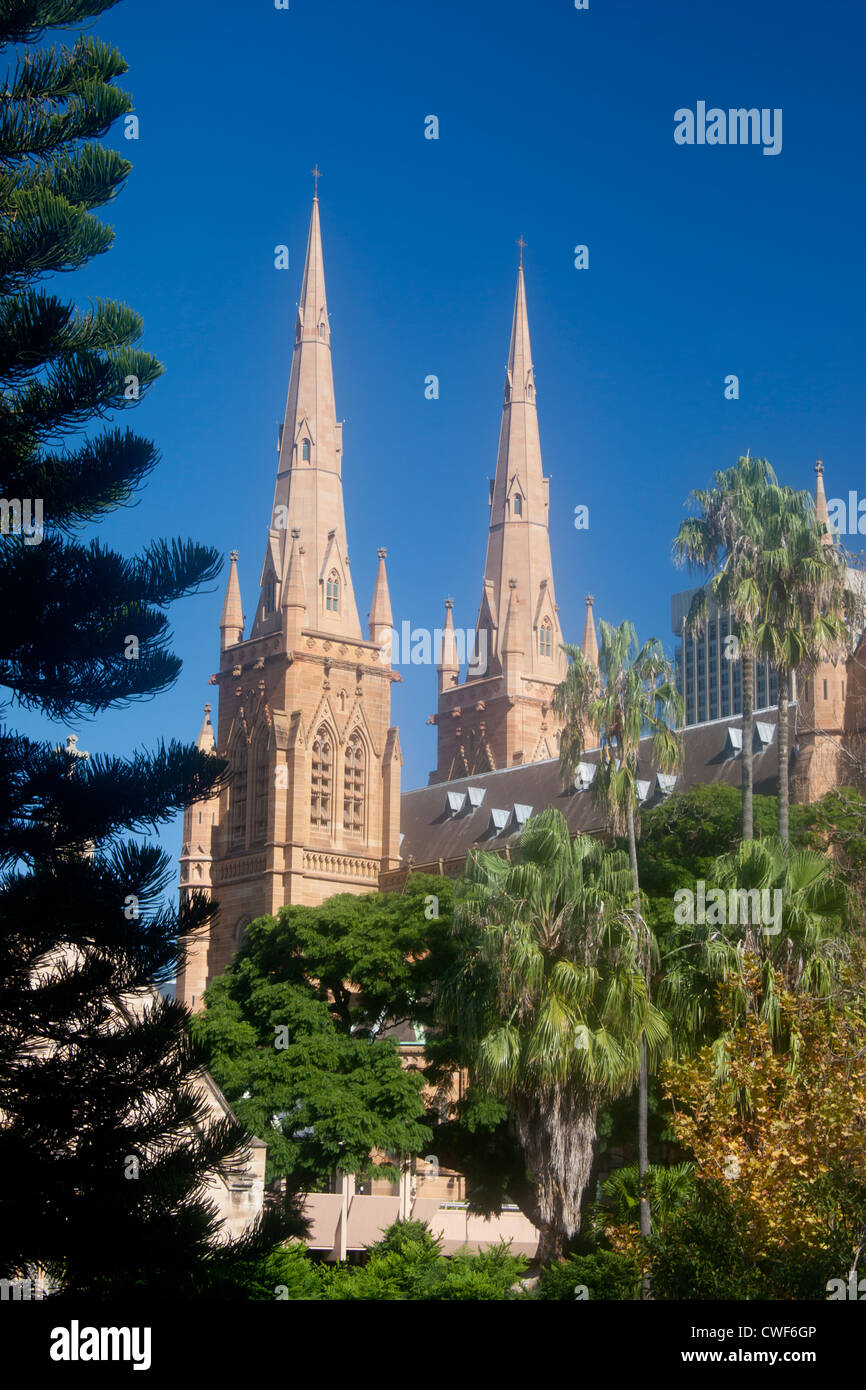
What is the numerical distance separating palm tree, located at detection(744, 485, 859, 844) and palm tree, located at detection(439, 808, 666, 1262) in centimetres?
889

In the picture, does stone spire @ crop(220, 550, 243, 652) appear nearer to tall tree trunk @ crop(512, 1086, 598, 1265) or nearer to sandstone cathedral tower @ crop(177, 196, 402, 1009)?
sandstone cathedral tower @ crop(177, 196, 402, 1009)

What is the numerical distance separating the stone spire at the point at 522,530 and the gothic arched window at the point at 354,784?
37.3 ft

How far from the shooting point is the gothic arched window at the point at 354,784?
70.4 m

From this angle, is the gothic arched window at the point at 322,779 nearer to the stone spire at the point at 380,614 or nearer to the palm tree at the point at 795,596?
the stone spire at the point at 380,614

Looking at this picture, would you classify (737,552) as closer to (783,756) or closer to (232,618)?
(783,756)

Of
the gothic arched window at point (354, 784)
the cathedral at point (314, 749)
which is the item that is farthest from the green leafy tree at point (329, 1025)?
the gothic arched window at point (354, 784)

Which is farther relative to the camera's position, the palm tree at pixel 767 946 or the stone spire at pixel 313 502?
the stone spire at pixel 313 502

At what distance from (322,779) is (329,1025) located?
29.3 m

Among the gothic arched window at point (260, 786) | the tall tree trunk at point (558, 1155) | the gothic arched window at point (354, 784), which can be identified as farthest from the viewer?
the gothic arched window at point (354, 784)

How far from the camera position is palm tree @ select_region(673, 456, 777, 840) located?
→ 36.9 metres

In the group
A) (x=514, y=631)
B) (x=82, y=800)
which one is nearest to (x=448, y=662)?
(x=514, y=631)

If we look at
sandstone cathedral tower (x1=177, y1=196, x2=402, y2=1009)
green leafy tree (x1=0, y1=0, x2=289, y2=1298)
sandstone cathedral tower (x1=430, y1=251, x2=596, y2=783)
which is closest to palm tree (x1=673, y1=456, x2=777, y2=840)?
green leafy tree (x1=0, y1=0, x2=289, y2=1298)

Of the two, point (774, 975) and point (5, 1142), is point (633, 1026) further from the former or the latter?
point (5, 1142)
